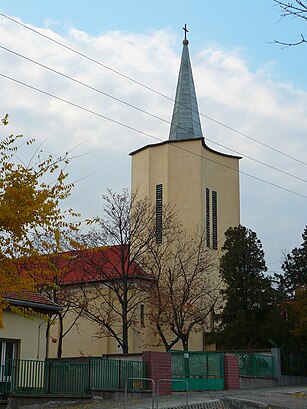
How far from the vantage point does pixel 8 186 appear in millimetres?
17969

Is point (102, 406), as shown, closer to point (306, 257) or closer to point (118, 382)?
point (118, 382)

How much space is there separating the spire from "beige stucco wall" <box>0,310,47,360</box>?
32278 mm

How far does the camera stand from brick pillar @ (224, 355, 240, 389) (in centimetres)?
3089

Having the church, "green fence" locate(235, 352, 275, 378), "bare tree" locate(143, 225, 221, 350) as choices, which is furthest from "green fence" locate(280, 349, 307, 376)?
the church

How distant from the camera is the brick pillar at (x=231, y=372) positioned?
30891 millimetres

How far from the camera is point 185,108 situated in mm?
60562

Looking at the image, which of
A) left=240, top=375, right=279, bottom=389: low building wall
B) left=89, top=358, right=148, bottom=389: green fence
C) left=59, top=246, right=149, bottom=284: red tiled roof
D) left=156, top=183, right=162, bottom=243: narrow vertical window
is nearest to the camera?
left=89, top=358, right=148, bottom=389: green fence

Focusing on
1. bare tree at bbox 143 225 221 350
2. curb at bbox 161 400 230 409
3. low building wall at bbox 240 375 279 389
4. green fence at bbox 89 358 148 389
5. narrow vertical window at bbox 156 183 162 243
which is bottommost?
curb at bbox 161 400 230 409

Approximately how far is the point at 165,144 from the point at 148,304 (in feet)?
52.5

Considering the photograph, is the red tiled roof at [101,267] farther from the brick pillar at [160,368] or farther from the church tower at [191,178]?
the brick pillar at [160,368]

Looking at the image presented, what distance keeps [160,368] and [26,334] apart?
212 inches

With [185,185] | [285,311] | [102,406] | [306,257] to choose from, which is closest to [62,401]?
[102,406]

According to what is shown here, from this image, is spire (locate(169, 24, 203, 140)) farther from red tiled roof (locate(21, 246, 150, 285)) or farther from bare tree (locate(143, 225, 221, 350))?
red tiled roof (locate(21, 246, 150, 285))

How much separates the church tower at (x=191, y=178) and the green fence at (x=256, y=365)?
18204mm
